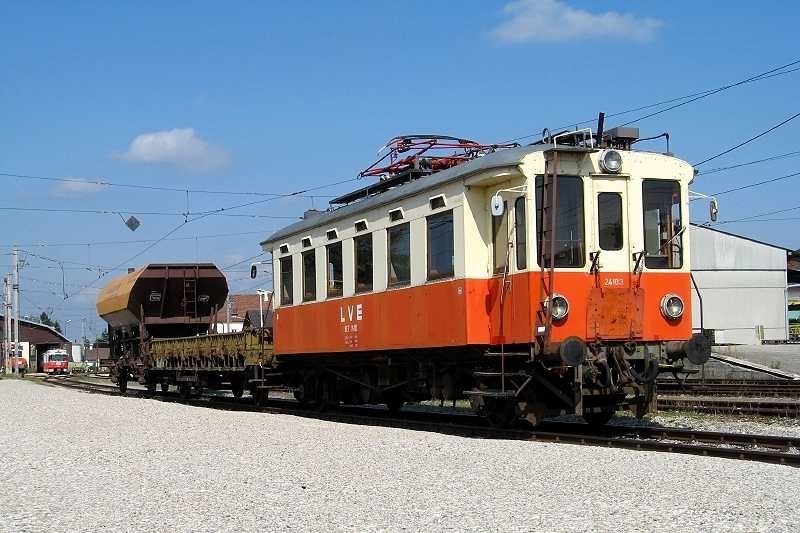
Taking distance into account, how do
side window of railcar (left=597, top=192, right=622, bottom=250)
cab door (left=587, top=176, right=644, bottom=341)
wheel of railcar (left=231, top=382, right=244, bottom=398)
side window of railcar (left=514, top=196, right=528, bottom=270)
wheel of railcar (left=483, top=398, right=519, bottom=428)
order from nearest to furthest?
side window of railcar (left=514, top=196, right=528, bottom=270)
cab door (left=587, top=176, right=644, bottom=341)
side window of railcar (left=597, top=192, right=622, bottom=250)
wheel of railcar (left=483, top=398, right=519, bottom=428)
wheel of railcar (left=231, top=382, right=244, bottom=398)

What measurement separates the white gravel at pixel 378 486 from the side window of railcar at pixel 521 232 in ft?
7.45

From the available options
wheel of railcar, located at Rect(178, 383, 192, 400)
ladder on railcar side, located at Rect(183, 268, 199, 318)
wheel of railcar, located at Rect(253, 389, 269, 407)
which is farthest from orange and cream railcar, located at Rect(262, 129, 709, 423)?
ladder on railcar side, located at Rect(183, 268, 199, 318)

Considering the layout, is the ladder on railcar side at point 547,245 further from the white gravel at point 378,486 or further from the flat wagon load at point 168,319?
the flat wagon load at point 168,319

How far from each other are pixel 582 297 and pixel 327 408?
761 cm

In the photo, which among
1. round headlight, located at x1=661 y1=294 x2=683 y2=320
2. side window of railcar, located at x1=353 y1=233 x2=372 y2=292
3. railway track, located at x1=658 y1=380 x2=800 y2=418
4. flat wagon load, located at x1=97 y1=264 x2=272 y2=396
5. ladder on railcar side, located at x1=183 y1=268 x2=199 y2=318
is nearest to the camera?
round headlight, located at x1=661 y1=294 x2=683 y2=320

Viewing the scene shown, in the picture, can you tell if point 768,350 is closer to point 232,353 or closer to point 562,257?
point 232,353

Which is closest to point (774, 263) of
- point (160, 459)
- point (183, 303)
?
point (183, 303)

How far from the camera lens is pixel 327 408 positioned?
18.2 meters

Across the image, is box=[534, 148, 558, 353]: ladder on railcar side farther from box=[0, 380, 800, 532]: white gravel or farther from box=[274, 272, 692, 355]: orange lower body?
box=[0, 380, 800, 532]: white gravel

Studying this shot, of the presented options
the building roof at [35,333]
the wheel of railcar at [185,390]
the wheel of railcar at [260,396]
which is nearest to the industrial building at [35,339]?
the building roof at [35,333]

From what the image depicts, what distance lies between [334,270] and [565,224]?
5.36 meters

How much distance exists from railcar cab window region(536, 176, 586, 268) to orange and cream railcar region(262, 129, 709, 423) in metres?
0.02

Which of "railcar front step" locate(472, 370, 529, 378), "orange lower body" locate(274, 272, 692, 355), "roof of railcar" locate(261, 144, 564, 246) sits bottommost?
"railcar front step" locate(472, 370, 529, 378)

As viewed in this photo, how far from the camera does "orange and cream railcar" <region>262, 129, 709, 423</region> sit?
1179 centimetres
